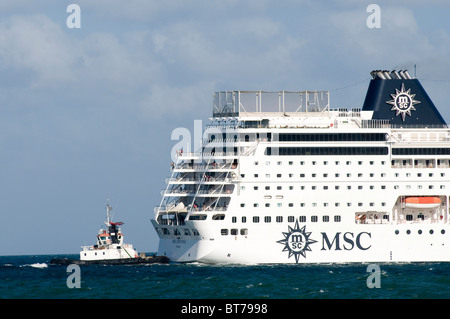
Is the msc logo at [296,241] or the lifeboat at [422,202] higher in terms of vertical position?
the lifeboat at [422,202]

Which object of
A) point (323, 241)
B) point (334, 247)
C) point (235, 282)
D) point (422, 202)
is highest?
point (422, 202)

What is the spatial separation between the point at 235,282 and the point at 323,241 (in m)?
10.1

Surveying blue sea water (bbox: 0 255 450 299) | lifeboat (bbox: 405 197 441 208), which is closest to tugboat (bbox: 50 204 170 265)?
blue sea water (bbox: 0 255 450 299)

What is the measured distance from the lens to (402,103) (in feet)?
235

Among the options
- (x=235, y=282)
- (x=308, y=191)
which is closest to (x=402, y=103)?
(x=308, y=191)

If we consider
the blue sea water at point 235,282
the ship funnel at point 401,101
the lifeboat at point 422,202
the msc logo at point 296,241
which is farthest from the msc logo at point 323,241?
the ship funnel at point 401,101

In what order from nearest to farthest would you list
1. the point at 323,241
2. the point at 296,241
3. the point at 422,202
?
the point at 296,241
the point at 323,241
the point at 422,202

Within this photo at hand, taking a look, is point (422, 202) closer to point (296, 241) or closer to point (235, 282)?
point (296, 241)

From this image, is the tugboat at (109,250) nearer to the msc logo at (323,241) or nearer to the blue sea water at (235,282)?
the blue sea water at (235,282)

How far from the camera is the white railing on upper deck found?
70625 mm

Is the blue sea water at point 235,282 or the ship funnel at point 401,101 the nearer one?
the blue sea water at point 235,282

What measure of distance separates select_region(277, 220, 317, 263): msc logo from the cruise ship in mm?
61

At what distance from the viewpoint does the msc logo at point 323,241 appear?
67.0m
